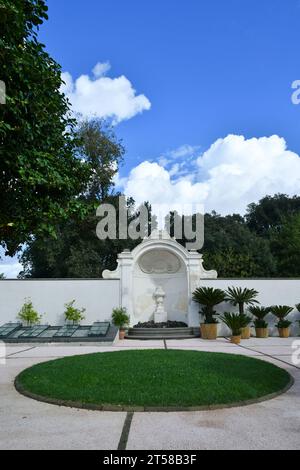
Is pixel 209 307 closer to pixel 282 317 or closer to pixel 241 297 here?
pixel 241 297

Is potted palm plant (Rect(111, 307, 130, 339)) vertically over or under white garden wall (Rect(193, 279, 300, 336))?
under

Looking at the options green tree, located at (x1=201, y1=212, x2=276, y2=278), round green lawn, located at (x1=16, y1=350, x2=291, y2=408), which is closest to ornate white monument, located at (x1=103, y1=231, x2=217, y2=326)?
round green lawn, located at (x1=16, y1=350, x2=291, y2=408)

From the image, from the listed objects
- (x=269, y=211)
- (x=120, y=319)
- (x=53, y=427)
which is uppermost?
(x=269, y=211)

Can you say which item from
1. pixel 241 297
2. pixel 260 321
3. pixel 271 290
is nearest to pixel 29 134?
pixel 241 297

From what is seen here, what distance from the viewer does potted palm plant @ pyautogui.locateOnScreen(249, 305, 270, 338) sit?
16.7 meters

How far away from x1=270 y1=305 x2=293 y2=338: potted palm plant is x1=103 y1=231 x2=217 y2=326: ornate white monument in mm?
3007

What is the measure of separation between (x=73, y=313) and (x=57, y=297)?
109 cm

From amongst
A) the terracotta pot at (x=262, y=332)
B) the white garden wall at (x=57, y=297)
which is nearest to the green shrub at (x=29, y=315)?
the white garden wall at (x=57, y=297)

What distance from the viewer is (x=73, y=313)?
672 inches

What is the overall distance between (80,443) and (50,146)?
550cm

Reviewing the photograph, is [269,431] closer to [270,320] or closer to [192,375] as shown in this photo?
[192,375]

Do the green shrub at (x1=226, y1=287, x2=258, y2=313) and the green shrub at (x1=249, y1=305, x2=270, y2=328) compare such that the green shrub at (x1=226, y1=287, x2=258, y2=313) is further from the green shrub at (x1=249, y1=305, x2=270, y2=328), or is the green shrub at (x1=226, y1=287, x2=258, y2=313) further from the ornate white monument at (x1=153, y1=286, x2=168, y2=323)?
the ornate white monument at (x1=153, y1=286, x2=168, y2=323)

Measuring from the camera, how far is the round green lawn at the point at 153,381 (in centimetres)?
591
